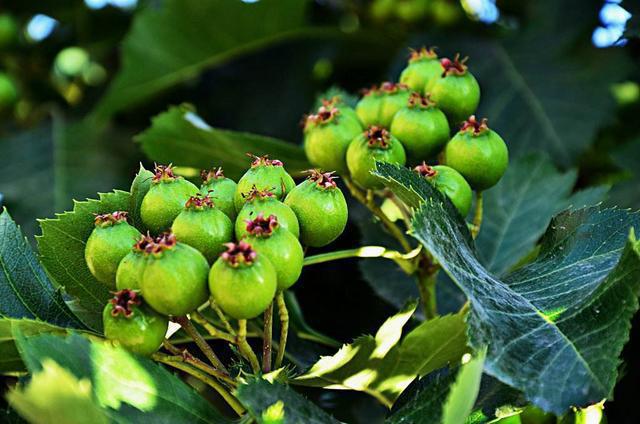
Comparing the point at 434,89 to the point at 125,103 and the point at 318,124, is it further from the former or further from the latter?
the point at 125,103

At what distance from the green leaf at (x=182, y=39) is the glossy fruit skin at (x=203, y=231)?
4.53ft

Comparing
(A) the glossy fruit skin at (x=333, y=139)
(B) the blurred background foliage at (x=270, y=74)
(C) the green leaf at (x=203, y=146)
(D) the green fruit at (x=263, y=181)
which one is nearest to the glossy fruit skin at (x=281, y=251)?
(D) the green fruit at (x=263, y=181)

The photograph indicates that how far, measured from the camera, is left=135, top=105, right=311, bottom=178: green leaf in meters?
1.72

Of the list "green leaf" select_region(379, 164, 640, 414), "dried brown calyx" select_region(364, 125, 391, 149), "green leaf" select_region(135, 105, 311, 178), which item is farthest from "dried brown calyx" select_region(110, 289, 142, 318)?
"green leaf" select_region(135, 105, 311, 178)

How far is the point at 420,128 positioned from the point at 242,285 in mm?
470

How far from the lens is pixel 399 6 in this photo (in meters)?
2.59

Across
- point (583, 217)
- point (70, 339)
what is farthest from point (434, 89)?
point (70, 339)

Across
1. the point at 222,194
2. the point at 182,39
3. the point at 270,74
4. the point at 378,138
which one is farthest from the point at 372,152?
the point at 270,74

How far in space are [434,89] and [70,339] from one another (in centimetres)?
72

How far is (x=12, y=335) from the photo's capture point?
109 centimetres

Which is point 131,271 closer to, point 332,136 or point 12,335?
point 12,335

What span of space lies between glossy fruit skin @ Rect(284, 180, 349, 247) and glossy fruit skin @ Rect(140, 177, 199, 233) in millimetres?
139

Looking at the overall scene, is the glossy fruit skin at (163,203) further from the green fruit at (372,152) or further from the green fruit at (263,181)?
the green fruit at (372,152)

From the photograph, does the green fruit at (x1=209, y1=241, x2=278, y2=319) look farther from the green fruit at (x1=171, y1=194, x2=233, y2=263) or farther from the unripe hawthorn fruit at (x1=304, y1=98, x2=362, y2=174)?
the unripe hawthorn fruit at (x1=304, y1=98, x2=362, y2=174)
